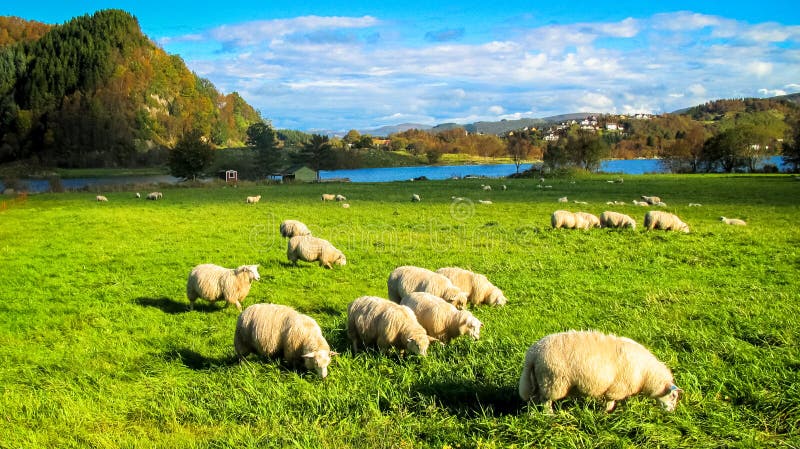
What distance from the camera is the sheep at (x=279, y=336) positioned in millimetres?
6117

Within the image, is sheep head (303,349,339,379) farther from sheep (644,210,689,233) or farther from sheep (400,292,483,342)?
sheep (644,210,689,233)

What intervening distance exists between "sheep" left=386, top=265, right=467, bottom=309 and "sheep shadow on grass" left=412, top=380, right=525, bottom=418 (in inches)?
126

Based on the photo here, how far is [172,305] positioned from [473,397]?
725 cm

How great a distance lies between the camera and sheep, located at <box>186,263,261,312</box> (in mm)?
9273

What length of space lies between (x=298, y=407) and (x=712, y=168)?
90.6 meters

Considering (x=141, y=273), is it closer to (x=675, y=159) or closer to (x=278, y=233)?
(x=278, y=233)

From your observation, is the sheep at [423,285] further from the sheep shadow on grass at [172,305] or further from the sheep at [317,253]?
the sheep at [317,253]

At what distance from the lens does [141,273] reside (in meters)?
12.2

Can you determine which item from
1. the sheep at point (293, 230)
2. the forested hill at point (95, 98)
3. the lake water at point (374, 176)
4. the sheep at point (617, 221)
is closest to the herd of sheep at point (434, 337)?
the sheep at point (293, 230)

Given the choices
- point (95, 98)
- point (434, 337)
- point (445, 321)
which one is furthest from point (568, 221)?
point (95, 98)

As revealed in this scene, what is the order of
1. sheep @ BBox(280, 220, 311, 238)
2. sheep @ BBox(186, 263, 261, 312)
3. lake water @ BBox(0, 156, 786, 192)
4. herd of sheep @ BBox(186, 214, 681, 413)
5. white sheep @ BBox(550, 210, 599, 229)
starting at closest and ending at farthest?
herd of sheep @ BBox(186, 214, 681, 413) → sheep @ BBox(186, 263, 261, 312) → sheep @ BBox(280, 220, 311, 238) → white sheep @ BBox(550, 210, 599, 229) → lake water @ BBox(0, 156, 786, 192)

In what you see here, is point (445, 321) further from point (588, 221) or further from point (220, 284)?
point (588, 221)

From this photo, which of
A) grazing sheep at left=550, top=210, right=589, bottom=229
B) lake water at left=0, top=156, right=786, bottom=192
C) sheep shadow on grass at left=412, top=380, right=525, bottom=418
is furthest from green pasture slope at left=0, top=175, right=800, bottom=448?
lake water at left=0, top=156, right=786, bottom=192

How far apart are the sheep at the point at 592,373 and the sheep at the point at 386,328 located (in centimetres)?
184
